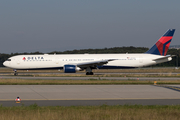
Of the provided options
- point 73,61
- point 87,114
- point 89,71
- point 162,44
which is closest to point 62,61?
point 73,61

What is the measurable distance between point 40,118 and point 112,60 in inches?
1306

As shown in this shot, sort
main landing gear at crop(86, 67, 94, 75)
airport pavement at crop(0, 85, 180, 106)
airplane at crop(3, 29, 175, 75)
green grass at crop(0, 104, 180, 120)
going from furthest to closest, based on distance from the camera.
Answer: airplane at crop(3, 29, 175, 75)
main landing gear at crop(86, 67, 94, 75)
airport pavement at crop(0, 85, 180, 106)
green grass at crop(0, 104, 180, 120)

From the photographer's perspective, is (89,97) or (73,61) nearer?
(89,97)

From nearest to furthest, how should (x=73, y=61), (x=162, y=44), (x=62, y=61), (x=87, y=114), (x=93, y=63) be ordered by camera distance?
1. (x=87, y=114)
2. (x=93, y=63)
3. (x=62, y=61)
4. (x=73, y=61)
5. (x=162, y=44)

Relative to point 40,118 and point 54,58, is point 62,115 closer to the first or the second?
point 40,118

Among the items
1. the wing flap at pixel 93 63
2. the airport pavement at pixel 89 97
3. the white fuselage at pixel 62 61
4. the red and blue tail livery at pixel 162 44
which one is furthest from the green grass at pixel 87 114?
the red and blue tail livery at pixel 162 44

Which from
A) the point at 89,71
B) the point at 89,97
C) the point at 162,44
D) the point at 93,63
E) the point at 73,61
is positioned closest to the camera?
the point at 89,97

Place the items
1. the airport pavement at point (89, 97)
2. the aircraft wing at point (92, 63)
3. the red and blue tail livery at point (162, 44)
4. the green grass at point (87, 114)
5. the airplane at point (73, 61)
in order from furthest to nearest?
1. the red and blue tail livery at point (162, 44)
2. the airplane at point (73, 61)
3. the aircraft wing at point (92, 63)
4. the airport pavement at point (89, 97)
5. the green grass at point (87, 114)

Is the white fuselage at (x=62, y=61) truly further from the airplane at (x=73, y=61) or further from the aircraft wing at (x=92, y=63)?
the aircraft wing at (x=92, y=63)

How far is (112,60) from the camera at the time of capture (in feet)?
139

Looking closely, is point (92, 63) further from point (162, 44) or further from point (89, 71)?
point (162, 44)

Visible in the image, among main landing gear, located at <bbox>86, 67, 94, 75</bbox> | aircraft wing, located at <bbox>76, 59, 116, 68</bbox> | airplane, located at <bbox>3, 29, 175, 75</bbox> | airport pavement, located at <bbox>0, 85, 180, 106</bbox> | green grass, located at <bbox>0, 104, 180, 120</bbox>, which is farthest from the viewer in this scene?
airplane, located at <bbox>3, 29, 175, 75</bbox>

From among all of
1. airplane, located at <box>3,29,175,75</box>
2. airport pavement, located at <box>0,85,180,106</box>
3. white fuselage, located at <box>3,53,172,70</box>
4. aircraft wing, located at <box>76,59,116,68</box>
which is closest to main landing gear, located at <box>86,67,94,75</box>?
airplane, located at <box>3,29,175,75</box>

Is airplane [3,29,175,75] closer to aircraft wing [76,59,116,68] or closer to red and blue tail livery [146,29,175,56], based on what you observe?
aircraft wing [76,59,116,68]
